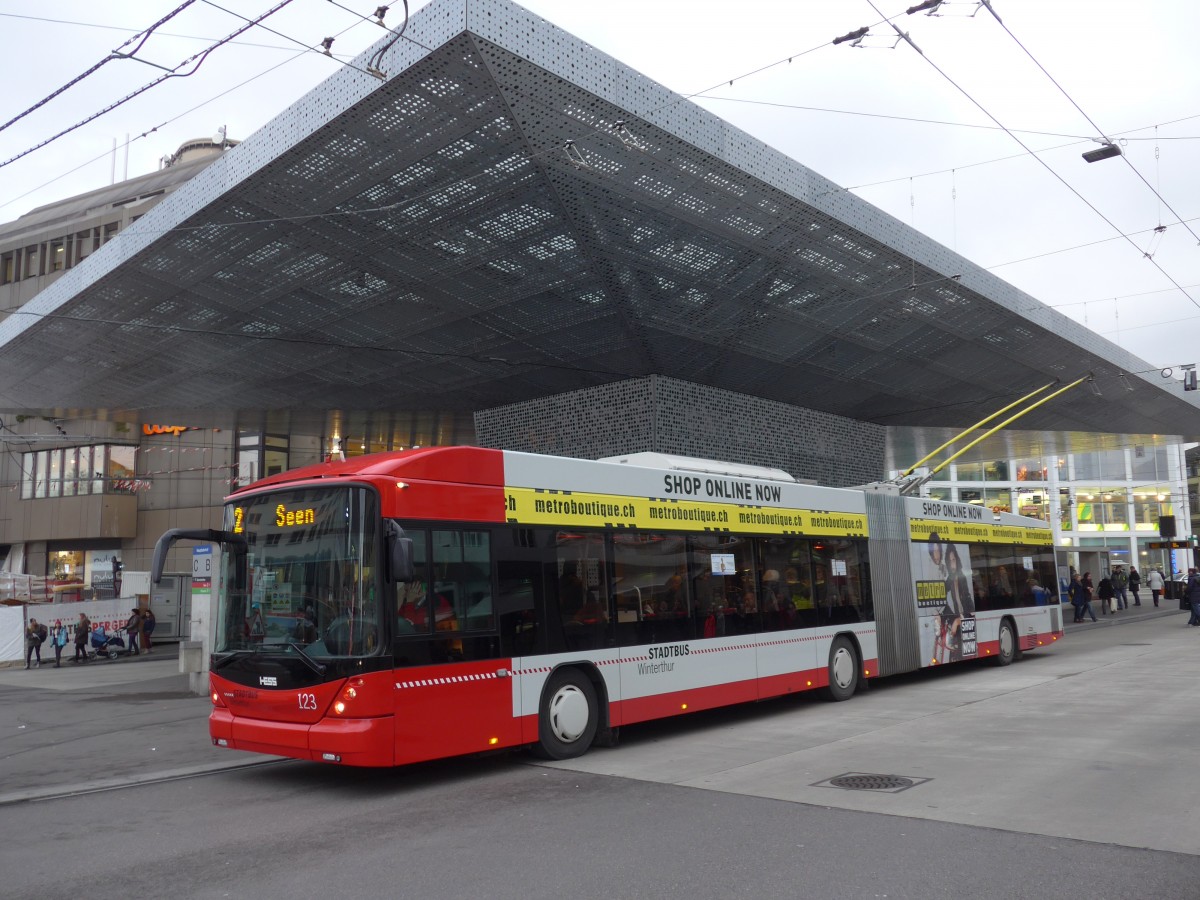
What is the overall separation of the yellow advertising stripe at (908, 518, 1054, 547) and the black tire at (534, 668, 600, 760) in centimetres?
756

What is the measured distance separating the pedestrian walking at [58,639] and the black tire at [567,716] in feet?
65.5

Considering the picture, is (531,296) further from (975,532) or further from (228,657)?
(975,532)

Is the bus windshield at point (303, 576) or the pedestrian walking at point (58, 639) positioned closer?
the bus windshield at point (303, 576)

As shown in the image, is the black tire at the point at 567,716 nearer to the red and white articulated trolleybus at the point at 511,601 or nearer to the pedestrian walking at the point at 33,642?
the red and white articulated trolleybus at the point at 511,601

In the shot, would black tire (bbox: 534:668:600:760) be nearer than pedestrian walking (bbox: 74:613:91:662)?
Yes

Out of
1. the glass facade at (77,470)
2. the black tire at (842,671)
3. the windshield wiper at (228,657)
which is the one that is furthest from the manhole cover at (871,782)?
the glass facade at (77,470)

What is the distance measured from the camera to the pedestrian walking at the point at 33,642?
81.5 ft

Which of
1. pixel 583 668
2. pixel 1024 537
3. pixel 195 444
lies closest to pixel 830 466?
pixel 1024 537

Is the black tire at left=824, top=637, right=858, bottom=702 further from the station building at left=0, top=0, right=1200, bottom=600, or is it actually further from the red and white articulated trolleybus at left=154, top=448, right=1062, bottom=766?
the station building at left=0, top=0, right=1200, bottom=600

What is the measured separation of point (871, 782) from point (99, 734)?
979 centimetres

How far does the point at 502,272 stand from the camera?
47.8ft

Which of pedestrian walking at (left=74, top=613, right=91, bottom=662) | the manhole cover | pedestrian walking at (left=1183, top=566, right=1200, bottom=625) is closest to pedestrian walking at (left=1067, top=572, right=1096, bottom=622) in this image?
pedestrian walking at (left=1183, top=566, right=1200, bottom=625)

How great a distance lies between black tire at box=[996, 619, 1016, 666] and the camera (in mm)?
17672

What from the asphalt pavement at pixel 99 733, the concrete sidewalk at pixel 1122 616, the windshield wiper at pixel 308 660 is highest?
the windshield wiper at pixel 308 660
